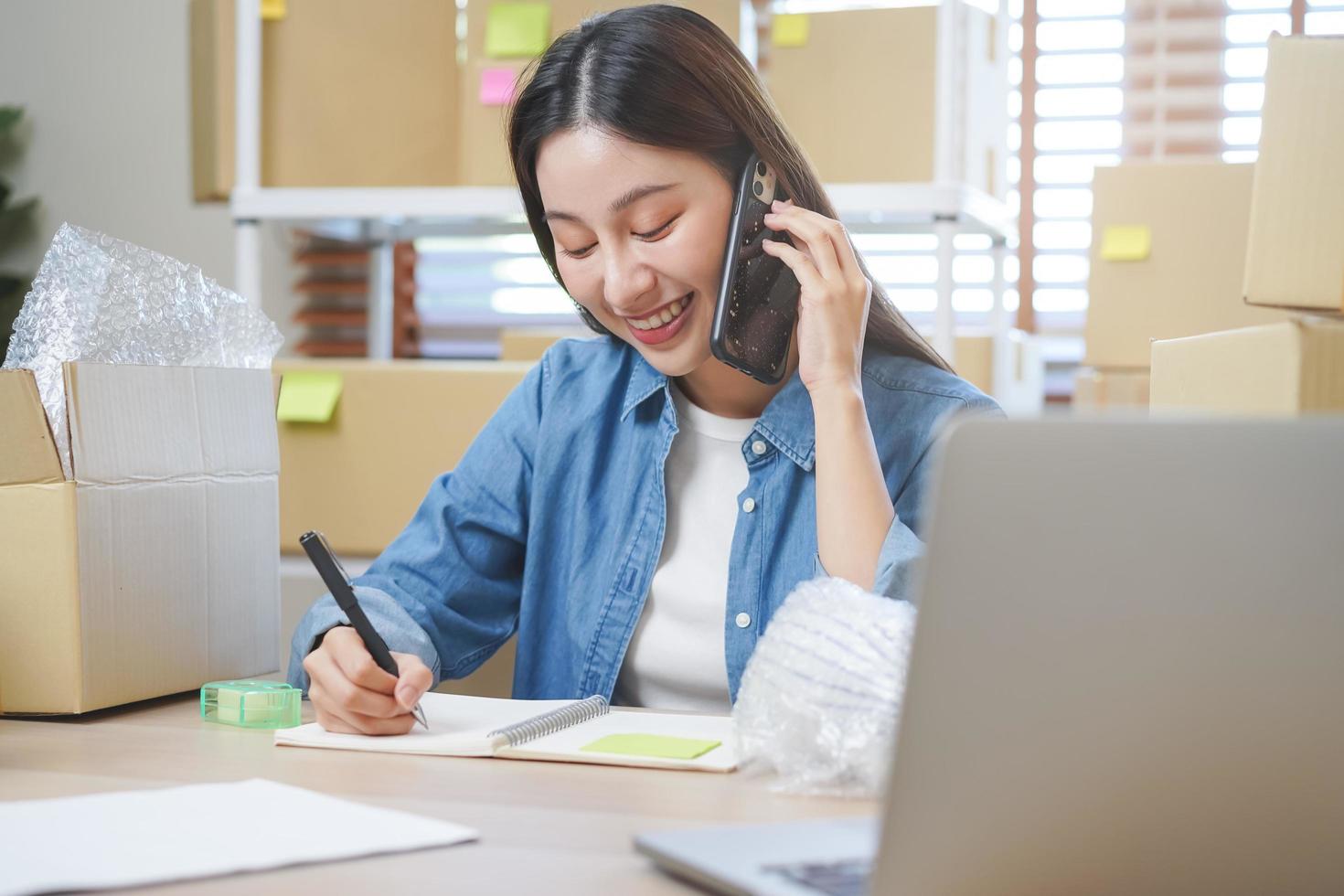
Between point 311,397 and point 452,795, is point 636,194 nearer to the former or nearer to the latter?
point 452,795

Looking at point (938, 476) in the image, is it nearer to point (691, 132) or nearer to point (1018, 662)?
point (1018, 662)

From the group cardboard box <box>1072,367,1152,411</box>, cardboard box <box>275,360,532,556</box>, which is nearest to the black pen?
cardboard box <box>275,360,532,556</box>

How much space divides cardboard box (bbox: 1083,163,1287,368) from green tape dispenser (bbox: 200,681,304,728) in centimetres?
167

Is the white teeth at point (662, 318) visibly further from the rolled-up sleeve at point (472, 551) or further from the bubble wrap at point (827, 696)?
the bubble wrap at point (827, 696)

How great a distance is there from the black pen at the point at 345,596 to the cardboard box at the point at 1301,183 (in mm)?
551

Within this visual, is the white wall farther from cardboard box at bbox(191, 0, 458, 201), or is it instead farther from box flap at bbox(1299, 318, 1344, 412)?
box flap at bbox(1299, 318, 1344, 412)

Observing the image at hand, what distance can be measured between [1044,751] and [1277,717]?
70 millimetres

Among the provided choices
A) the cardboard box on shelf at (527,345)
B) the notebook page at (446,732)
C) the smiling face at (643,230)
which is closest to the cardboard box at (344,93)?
the cardboard box on shelf at (527,345)

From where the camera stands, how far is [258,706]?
2.89 feet

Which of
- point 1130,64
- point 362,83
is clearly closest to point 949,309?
point 362,83

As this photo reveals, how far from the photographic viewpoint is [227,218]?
2922 mm

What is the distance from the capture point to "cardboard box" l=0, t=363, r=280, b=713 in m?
0.90

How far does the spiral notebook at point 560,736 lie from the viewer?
768 mm

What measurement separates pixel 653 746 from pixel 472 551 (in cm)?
46
